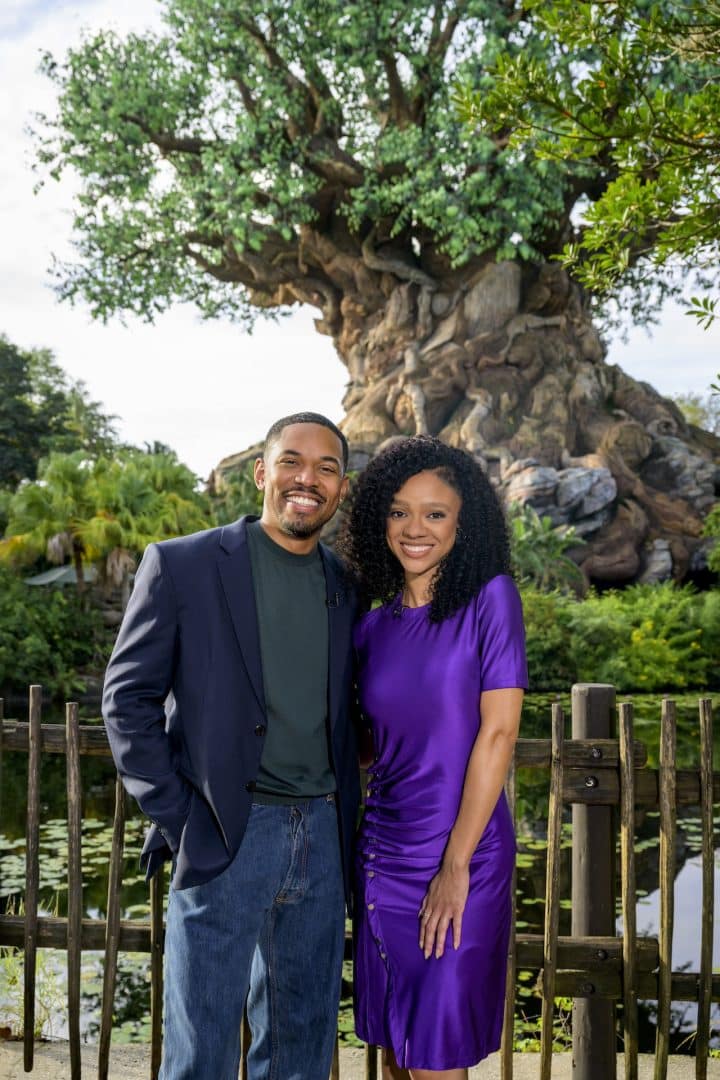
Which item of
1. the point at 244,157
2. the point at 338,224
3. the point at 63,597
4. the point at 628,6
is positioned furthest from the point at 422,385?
the point at 628,6

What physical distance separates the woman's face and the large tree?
16.5 m

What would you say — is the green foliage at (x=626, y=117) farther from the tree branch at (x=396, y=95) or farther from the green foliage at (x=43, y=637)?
the tree branch at (x=396, y=95)

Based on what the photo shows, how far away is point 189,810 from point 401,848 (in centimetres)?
53

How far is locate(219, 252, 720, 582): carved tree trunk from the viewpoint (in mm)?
20984

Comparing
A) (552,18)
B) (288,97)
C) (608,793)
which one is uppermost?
(288,97)

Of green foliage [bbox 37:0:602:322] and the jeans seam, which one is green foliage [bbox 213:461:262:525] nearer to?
green foliage [bbox 37:0:602:322]

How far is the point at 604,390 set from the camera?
2369cm

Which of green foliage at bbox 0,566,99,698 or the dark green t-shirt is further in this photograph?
green foliage at bbox 0,566,99,698

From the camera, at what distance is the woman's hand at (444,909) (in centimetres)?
240

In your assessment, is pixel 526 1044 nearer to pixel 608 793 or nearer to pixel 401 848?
pixel 608 793

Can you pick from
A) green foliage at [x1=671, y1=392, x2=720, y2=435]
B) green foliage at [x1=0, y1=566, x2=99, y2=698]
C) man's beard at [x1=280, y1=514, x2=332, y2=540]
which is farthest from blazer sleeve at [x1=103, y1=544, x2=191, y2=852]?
green foliage at [x1=671, y1=392, x2=720, y2=435]

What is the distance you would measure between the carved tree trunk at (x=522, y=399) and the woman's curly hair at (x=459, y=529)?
1793 centimetres

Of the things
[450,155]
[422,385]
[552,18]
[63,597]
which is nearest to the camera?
[552,18]

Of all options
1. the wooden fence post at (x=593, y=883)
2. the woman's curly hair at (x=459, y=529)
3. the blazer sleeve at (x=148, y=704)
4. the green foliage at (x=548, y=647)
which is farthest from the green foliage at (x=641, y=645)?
the blazer sleeve at (x=148, y=704)
